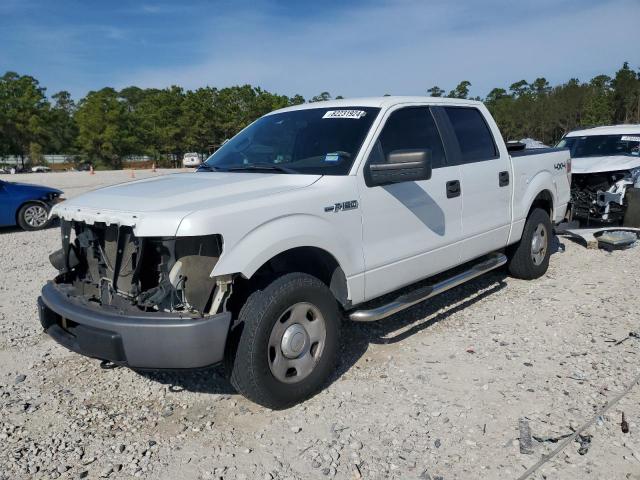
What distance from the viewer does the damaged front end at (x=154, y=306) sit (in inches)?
116

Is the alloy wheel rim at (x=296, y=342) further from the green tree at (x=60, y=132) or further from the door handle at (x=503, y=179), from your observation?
the green tree at (x=60, y=132)

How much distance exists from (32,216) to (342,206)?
30.1 feet

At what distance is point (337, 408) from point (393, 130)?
2.12 meters

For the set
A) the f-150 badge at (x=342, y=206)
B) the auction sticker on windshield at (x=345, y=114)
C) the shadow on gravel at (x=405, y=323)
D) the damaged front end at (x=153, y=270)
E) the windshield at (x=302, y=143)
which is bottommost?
the shadow on gravel at (x=405, y=323)

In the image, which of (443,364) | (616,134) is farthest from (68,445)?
(616,134)

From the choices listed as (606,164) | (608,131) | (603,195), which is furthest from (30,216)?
(608,131)

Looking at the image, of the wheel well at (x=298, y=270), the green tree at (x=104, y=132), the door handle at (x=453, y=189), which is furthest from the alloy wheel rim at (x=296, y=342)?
the green tree at (x=104, y=132)

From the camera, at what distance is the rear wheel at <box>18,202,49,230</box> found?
10.6 meters

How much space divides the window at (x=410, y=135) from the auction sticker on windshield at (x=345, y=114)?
0.73 feet

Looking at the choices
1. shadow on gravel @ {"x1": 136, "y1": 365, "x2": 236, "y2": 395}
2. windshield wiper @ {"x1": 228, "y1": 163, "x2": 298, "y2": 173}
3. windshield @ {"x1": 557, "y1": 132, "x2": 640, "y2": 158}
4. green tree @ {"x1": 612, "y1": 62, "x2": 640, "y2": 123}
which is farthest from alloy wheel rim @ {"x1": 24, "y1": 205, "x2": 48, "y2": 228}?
green tree @ {"x1": 612, "y1": 62, "x2": 640, "y2": 123}

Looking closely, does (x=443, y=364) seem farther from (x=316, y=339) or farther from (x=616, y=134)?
(x=616, y=134)

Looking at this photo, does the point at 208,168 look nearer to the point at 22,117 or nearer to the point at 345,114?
the point at 345,114

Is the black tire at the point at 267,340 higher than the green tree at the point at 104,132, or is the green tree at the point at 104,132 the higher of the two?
the green tree at the point at 104,132

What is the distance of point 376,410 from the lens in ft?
11.4
